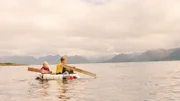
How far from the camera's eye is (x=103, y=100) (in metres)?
22.8

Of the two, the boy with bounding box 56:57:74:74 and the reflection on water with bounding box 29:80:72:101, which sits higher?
the boy with bounding box 56:57:74:74

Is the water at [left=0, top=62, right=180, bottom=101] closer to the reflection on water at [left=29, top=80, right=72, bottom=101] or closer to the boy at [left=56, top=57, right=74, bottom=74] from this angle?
the reflection on water at [left=29, top=80, right=72, bottom=101]

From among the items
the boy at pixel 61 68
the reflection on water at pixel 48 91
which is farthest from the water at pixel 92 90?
the boy at pixel 61 68

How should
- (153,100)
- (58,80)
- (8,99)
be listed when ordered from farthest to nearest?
(58,80), (8,99), (153,100)

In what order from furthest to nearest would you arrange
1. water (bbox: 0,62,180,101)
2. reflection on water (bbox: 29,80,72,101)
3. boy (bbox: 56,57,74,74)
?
boy (bbox: 56,57,74,74) < reflection on water (bbox: 29,80,72,101) < water (bbox: 0,62,180,101)

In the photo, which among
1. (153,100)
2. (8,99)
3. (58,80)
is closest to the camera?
(153,100)

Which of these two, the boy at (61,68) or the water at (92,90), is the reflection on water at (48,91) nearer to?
the water at (92,90)

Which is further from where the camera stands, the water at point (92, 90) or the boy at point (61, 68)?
the boy at point (61, 68)

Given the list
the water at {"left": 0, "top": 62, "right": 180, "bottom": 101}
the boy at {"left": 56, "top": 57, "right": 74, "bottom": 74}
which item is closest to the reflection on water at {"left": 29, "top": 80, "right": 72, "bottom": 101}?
the water at {"left": 0, "top": 62, "right": 180, "bottom": 101}

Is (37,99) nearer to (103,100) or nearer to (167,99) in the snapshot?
(103,100)

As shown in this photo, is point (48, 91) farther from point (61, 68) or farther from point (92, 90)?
point (61, 68)

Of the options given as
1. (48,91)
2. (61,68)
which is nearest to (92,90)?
(48,91)

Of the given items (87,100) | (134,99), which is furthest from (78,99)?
(134,99)

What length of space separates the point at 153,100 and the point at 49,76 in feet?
79.7
